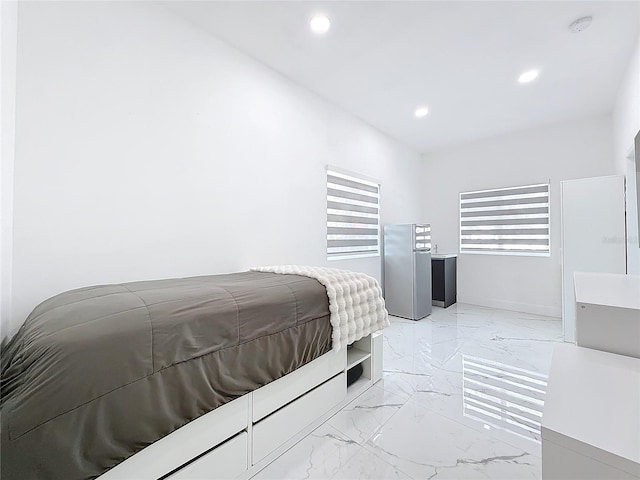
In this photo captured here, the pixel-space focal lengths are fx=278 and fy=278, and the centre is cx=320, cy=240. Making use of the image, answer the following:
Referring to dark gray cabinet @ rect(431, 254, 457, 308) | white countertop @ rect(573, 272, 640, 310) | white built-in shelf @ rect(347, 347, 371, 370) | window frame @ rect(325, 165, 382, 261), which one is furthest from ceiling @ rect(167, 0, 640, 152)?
white built-in shelf @ rect(347, 347, 371, 370)

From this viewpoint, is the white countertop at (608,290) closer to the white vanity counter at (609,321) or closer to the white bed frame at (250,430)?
the white vanity counter at (609,321)

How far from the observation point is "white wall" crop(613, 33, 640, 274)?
236cm

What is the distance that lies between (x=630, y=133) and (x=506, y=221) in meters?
1.99

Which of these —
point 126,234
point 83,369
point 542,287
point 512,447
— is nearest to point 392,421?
point 512,447

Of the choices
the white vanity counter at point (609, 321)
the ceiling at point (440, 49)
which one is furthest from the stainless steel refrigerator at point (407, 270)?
the white vanity counter at point (609, 321)

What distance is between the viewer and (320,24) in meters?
2.13

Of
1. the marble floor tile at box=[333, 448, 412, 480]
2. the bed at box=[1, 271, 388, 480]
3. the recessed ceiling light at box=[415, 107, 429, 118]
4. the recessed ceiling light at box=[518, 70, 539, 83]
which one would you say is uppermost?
the recessed ceiling light at box=[415, 107, 429, 118]

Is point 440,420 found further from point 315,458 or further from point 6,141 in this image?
point 6,141

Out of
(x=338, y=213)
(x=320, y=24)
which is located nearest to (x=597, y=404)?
(x=320, y=24)

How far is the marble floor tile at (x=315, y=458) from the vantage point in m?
1.37

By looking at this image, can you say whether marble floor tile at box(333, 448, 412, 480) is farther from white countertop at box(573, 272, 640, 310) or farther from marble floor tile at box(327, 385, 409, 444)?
white countertop at box(573, 272, 640, 310)

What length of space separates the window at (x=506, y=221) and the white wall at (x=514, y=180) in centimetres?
10

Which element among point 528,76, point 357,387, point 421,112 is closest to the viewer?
point 357,387

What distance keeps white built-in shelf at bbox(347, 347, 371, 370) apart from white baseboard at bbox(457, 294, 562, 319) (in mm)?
3383
